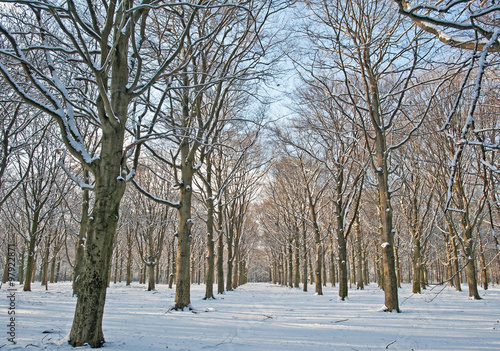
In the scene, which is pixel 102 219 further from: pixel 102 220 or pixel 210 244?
pixel 210 244

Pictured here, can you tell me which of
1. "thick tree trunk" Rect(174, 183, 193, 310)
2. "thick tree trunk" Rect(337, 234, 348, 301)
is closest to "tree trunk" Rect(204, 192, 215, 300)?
"thick tree trunk" Rect(174, 183, 193, 310)

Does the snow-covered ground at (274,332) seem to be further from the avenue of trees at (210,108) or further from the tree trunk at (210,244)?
the tree trunk at (210,244)

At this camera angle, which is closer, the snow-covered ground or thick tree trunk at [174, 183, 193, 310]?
the snow-covered ground

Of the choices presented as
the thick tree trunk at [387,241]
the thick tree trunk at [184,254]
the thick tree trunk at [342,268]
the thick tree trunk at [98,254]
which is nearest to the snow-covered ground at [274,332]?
the thick tree trunk at [98,254]

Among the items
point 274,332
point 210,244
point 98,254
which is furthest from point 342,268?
point 98,254

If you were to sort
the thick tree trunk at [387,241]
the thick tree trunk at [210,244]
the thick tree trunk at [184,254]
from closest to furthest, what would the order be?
the thick tree trunk at [387,241]
the thick tree trunk at [184,254]
the thick tree trunk at [210,244]

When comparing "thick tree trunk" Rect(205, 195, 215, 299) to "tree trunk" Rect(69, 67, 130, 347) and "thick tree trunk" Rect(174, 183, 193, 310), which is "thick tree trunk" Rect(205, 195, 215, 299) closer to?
"thick tree trunk" Rect(174, 183, 193, 310)

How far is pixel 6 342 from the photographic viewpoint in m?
4.68

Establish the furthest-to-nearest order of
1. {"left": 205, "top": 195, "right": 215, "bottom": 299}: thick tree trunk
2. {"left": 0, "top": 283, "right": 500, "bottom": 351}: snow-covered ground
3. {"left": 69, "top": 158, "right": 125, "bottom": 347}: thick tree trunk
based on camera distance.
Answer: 1. {"left": 205, "top": 195, "right": 215, "bottom": 299}: thick tree trunk
2. {"left": 0, "top": 283, "right": 500, "bottom": 351}: snow-covered ground
3. {"left": 69, "top": 158, "right": 125, "bottom": 347}: thick tree trunk

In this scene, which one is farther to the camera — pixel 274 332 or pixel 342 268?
pixel 342 268

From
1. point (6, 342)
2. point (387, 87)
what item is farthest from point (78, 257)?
point (387, 87)

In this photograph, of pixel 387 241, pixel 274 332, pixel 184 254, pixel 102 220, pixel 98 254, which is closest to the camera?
pixel 98 254

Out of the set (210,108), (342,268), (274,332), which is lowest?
(274,332)

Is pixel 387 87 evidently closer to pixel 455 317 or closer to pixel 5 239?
pixel 455 317
